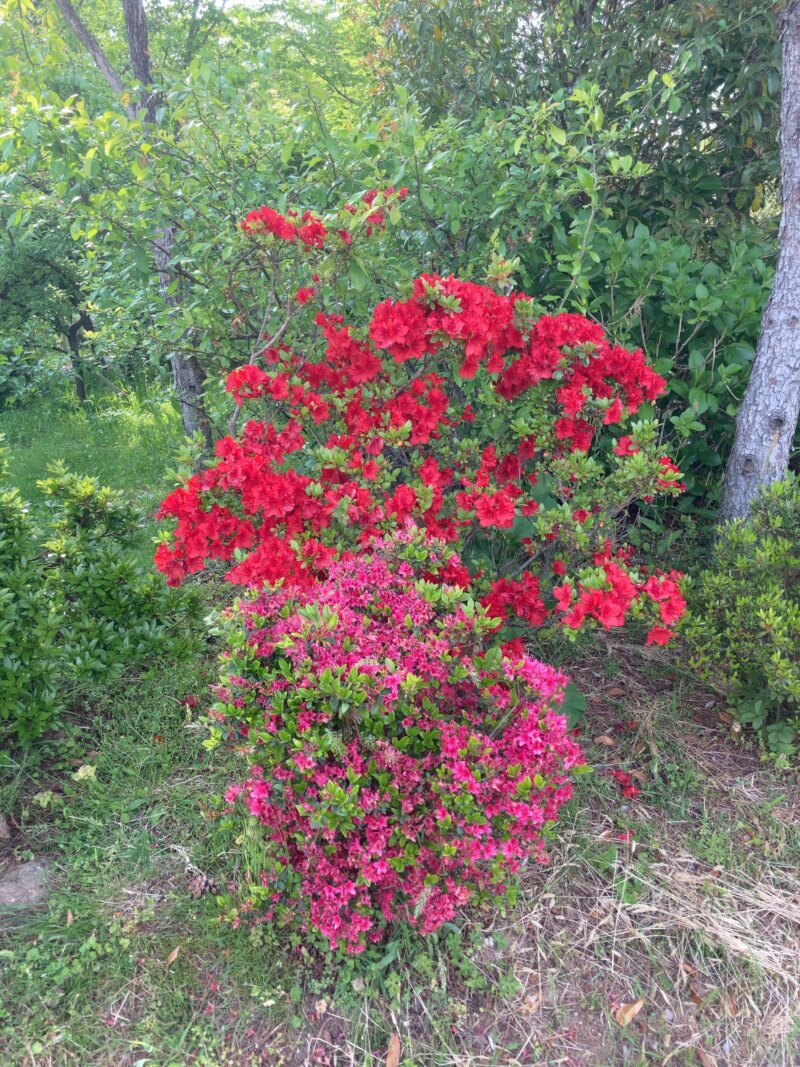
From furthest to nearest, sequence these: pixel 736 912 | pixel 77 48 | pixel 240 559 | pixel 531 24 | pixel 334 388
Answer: pixel 77 48
pixel 531 24
pixel 334 388
pixel 240 559
pixel 736 912

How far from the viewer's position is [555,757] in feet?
5.48

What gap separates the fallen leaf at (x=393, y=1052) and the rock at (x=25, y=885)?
93 centimetres

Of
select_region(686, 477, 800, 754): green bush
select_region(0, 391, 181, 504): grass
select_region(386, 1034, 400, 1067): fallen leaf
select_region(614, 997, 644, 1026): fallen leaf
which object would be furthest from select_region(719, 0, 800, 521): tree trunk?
select_region(0, 391, 181, 504): grass

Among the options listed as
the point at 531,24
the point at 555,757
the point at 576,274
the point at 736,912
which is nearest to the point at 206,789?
the point at 555,757

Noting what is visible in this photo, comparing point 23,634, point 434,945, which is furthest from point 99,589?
point 434,945

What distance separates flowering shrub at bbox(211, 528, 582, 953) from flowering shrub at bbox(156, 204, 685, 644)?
34 centimetres

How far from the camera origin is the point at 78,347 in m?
6.66

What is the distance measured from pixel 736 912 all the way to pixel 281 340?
2.21 meters

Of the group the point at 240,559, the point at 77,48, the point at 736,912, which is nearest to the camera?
the point at 736,912

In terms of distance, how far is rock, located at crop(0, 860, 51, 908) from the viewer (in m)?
1.82

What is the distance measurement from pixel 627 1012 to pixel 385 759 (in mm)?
811

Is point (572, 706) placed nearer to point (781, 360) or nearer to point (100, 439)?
point (781, 360)

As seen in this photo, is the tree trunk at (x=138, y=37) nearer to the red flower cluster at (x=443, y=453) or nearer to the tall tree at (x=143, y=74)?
the tall tree at (x=143, y=74)

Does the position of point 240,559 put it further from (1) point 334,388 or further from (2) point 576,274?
(2) point 576,274
